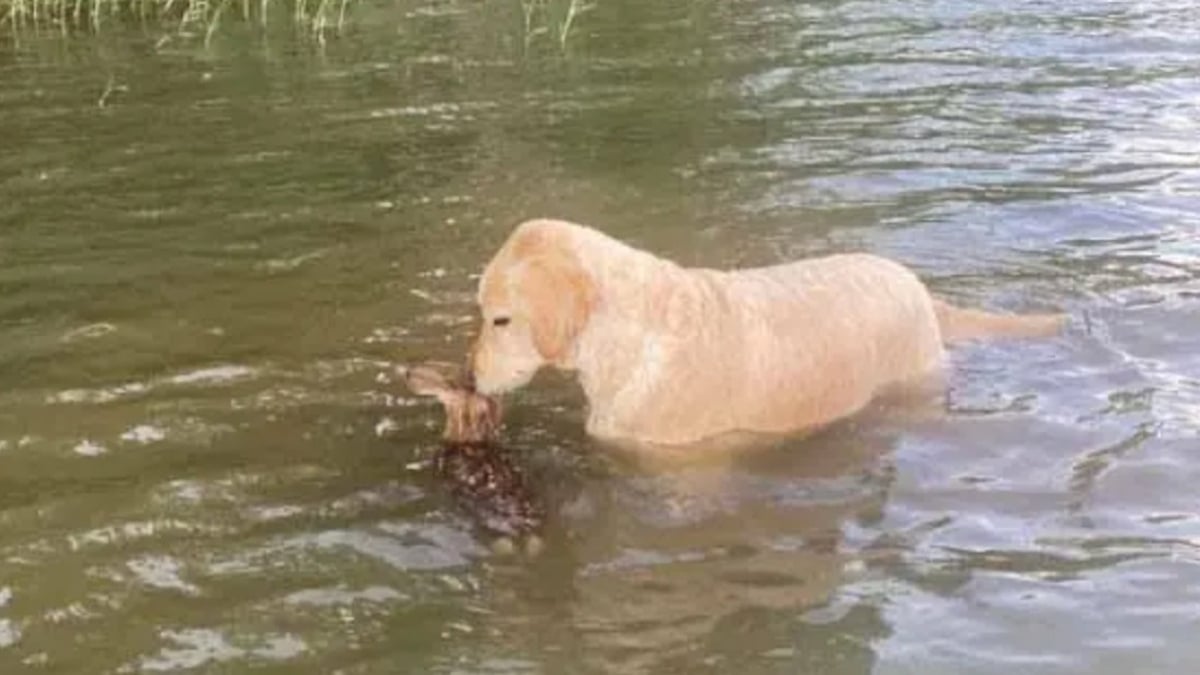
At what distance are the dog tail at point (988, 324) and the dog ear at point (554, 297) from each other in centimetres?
230

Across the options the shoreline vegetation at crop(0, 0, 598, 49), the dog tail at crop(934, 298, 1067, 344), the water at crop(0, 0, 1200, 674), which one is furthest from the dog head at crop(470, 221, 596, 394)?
the shoreline vegetation at crop(0, 0, 598, 49)

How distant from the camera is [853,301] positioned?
816 cm

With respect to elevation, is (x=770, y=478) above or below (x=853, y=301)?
below

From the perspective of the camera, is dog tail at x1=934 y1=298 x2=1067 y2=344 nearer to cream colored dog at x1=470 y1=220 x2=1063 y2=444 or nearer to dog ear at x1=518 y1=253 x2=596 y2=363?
cream colored dog at x1=470 y1=220 x2=1063 y2=444

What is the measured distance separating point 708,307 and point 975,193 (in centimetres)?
431

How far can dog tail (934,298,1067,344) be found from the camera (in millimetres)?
8945

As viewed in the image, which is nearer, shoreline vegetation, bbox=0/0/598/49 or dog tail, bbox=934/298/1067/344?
dog tail, bbox=934/298/1067/344

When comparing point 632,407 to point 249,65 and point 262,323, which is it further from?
point 249,65

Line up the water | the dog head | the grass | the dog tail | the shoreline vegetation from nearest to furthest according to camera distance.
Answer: the water
the dog head
the dog tail
the shoreline vegetation
the grass

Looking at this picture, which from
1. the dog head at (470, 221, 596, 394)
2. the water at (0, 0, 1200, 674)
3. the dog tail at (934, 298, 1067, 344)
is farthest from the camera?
the dog tail at (934, 298, 1067, 344)

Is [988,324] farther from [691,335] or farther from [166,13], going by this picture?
[166,13]

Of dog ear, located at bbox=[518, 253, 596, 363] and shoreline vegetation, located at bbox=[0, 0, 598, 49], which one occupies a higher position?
shoreline vegetation, located at bbox=[0, 0, 598, 49]

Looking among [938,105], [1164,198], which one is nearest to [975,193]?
[1164,198]

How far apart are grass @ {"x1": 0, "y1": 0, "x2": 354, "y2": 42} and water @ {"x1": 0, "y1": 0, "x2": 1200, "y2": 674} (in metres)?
1.05
